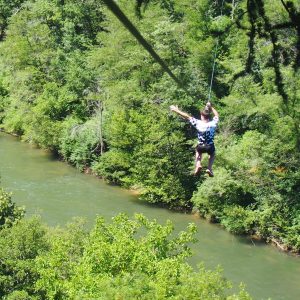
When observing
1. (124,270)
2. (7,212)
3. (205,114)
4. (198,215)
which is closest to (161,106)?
(198,215)

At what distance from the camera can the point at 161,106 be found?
25562 millimetres

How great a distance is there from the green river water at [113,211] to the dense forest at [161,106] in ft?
2.32

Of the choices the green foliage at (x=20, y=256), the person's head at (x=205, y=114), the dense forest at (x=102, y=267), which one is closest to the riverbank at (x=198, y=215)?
the dense forest at (x=102, y=267)

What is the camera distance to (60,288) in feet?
41.7

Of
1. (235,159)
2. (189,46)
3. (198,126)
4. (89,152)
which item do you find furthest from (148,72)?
(198,126)

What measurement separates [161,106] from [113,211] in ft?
18.8

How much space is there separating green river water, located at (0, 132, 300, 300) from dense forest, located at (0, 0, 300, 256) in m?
0.71

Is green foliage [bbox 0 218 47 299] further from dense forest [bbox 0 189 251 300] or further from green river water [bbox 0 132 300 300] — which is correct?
green river water [bbox 0 132 300 300]

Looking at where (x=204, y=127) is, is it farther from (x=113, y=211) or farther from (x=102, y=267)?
(x=113, y=211)

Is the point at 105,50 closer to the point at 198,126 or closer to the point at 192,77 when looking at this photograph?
the point at 192,77

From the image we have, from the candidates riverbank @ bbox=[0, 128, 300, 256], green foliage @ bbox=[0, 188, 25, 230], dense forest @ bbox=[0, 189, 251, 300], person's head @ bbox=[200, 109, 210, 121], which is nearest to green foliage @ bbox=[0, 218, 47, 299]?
dense forest @ bbox=[0, 189, 251, 300]

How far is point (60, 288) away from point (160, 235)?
9.05 ft

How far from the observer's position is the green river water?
712 inches

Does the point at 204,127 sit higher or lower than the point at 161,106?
higher
